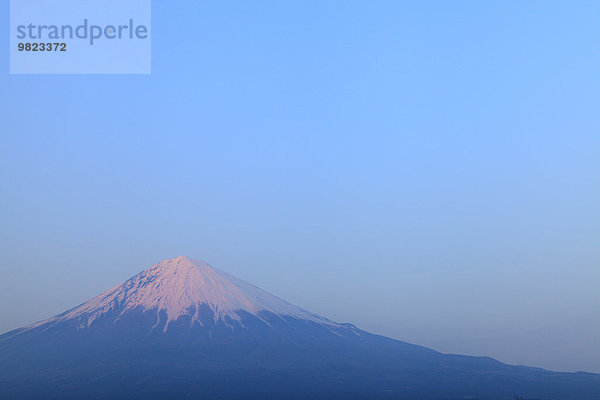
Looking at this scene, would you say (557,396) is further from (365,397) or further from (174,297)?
(174,297)

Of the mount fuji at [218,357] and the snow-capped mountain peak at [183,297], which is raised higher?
the snow-capped mountain peak at [183,297]

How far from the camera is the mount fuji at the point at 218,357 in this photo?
13225 centimetres

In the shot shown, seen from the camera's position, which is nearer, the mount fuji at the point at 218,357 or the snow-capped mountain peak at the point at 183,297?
the mount fuji at the point at 218,357

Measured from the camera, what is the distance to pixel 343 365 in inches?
5925

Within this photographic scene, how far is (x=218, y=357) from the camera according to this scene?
153m

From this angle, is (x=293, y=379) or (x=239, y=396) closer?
(x=239, y=396)

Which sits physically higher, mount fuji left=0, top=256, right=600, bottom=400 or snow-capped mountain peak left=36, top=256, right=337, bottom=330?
snow-capped mountain peak left=36, top=256, right=337, bottom=330

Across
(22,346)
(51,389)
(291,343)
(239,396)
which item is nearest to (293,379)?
(239,396)

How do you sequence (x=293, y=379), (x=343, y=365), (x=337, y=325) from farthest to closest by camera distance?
(x=337, y=325) → (x=343, y=365) → (x=293, y=379)

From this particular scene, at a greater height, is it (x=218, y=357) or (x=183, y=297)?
(x=183, y=297)

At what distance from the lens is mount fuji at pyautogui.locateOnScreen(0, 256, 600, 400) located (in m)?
132

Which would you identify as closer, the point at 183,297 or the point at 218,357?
the point at 218,357

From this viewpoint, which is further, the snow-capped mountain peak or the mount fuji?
the snow-capped mountain peak

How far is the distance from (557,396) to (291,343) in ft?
214
